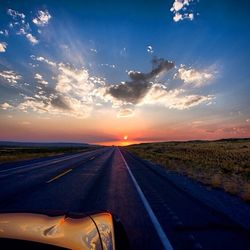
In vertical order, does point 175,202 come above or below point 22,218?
below

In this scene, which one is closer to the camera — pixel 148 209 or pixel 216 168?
pixel 148 209

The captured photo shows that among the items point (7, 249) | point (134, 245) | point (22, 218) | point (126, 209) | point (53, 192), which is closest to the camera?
point (7, 249)

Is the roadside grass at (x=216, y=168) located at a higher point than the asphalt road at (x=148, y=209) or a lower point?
higher

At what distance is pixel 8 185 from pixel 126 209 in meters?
6.71

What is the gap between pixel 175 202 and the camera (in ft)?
29.7

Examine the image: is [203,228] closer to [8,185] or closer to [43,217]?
[43,217]

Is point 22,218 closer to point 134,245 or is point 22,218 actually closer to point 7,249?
point 7,249

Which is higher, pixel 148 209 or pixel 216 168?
pixel 216 168

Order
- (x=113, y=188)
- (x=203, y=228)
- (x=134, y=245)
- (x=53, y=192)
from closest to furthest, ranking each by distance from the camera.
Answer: (x=134, y=245)
(x=203, y=228)
(x=53, y=192)
(x=113, y=188)

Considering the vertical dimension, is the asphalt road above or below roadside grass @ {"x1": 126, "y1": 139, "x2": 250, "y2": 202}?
below

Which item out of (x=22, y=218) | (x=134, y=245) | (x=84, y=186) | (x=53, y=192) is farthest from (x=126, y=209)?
(x=22, y=218)

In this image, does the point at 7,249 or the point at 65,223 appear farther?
the point at 65,223

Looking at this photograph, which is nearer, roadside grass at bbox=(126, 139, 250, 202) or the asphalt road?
the asphalt road

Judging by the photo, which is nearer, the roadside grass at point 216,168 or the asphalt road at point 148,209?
the asphalt road at point 148,209
